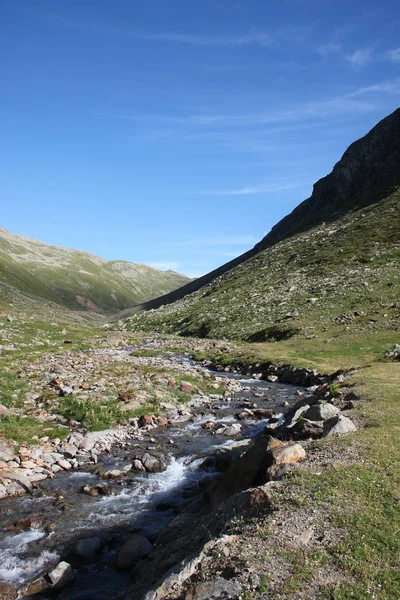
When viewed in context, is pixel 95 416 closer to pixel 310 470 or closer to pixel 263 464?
pixel 263 464

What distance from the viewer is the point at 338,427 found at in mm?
16188

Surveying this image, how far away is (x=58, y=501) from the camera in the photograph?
16297mm

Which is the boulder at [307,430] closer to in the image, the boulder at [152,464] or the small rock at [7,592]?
the boulder at [152,464]

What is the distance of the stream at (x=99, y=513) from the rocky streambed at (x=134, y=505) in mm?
38

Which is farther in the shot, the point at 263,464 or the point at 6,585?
the point at 263,464

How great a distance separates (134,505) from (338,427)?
8951 millimetres

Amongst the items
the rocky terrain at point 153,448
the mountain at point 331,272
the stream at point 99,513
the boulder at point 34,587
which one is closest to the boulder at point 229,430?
the rocky terrain at point 153,448

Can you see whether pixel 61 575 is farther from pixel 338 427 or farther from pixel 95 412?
pixel 95 412

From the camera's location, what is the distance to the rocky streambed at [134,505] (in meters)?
11.6

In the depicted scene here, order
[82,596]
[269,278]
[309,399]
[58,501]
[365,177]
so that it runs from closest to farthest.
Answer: [82,596]
[58,501]
[309,399]
[269,278]
[365,177]

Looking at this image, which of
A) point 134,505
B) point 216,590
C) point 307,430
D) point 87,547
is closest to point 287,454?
point 307,430

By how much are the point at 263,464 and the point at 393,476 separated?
4.22 metres

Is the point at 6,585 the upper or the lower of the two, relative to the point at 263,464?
lower

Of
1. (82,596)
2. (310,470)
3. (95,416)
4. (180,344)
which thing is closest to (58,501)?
(82,596)
